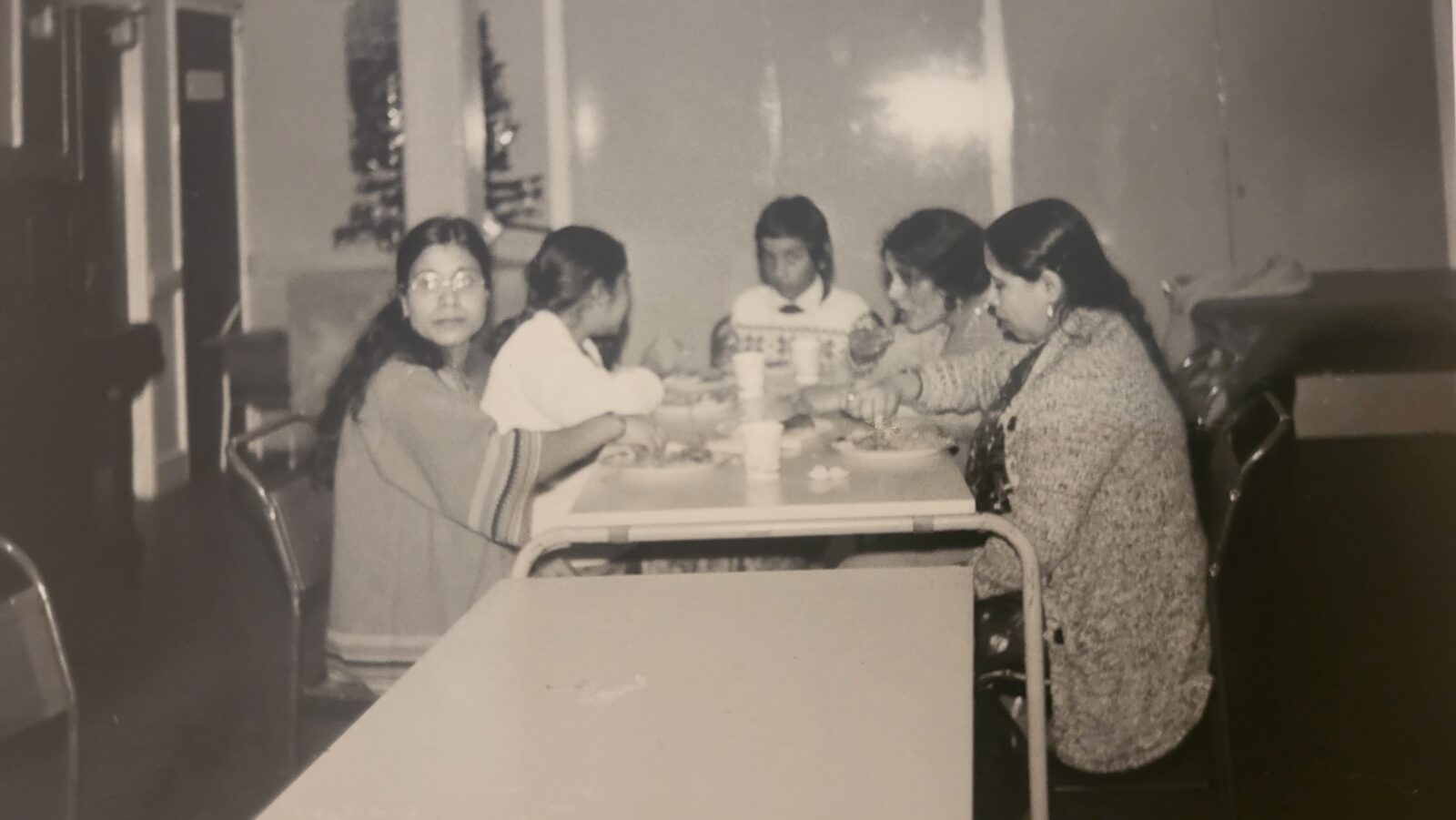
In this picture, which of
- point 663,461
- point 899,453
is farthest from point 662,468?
point 899,453

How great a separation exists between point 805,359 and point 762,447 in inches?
12.4

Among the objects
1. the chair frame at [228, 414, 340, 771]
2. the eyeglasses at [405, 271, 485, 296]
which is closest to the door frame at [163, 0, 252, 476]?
the eyeglasses at [405, 271, 485, 296]

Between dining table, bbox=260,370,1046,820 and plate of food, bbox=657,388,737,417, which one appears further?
plate of food, bbox=657,388,737,417

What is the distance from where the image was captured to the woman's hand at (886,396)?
223 centimetres

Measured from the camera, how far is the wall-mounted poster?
222 cm

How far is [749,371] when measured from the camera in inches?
87.8

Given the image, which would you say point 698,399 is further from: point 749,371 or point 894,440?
point 894,440

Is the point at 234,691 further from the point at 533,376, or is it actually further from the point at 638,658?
the point at 638,658

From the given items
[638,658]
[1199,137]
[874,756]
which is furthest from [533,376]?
[874,756]

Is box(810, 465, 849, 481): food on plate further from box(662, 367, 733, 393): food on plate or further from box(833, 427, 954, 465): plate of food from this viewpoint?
box(662, 367, 733, 393): food on plate

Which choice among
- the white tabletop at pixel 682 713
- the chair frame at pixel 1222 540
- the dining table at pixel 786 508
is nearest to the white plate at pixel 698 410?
the dining table at pixel 786 508

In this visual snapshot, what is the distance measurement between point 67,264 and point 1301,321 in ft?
6.64

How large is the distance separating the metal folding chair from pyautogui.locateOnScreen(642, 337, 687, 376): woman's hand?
0.57 metres

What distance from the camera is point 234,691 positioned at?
7.61 ft
